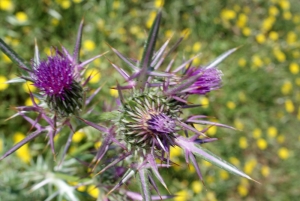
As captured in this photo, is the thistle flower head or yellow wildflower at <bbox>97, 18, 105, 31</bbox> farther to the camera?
yellow wildflower at <bbox>97, 18, 105, 31</bbox>

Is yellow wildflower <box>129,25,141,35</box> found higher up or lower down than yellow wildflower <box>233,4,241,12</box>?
lower down

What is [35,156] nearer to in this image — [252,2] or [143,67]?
[143,67]

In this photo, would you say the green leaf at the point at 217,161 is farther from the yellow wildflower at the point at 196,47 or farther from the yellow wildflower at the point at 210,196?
the yellow wildflower at the point at 196,47

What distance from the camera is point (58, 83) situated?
1.64 meters

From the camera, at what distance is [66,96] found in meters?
1.69

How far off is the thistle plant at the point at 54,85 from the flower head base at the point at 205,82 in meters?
0.54

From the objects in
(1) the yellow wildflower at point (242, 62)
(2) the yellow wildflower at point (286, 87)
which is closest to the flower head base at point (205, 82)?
(1) the yellow wildflower at point (242, 62)

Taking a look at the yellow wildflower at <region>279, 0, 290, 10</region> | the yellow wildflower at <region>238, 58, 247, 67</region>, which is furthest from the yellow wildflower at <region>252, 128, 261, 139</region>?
the yellow wildflower at <region>279, 0, 290, 10</region>

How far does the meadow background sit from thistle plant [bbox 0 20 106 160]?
6.15ft

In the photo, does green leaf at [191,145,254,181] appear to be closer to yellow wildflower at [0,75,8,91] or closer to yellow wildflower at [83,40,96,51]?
yellow wildflower at [0,75,8,91]

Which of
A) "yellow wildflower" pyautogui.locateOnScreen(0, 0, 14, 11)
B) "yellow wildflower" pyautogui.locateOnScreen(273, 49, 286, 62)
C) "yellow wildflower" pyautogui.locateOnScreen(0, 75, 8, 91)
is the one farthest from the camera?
"yellow wildflower" pyautogui.locateOnScreen(273, 49, 286, 62)

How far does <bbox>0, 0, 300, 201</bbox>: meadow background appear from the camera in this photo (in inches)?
154

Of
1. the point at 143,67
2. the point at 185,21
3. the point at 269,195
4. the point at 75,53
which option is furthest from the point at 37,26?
the point at 269,195

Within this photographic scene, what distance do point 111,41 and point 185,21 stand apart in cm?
131
